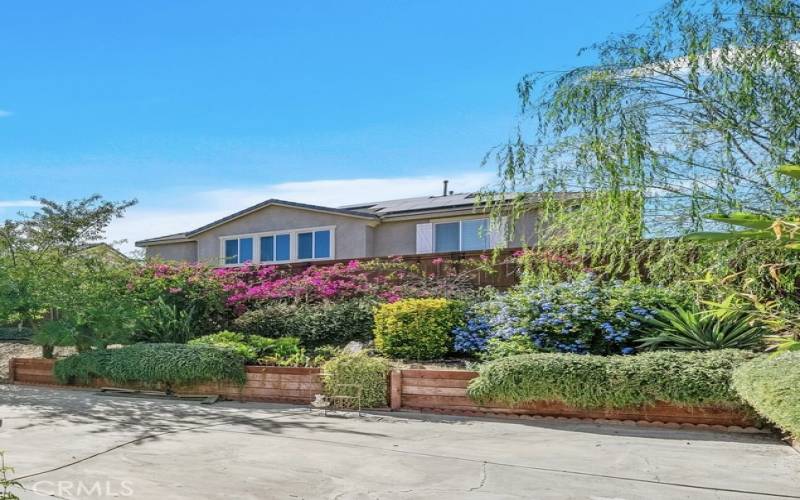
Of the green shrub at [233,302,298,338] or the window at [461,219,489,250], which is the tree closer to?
the green shrub at [233,302,298,338]

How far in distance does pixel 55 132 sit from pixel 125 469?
35.7ft

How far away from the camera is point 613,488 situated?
4.48m

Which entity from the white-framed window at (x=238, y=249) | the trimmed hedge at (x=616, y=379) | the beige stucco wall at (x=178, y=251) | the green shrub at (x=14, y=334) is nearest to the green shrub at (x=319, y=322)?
the trimmed hedge at (x=616, y=379)

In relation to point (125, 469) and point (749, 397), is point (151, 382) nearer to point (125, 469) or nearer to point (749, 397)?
point (125, 469)

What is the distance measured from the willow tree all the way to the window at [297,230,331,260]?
11253 millimetres

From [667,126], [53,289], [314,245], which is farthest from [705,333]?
[314,245]

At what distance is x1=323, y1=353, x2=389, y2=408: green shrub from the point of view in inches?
326

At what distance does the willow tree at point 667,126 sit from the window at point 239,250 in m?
13.4

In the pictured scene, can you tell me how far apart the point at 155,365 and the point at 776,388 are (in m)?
8.21

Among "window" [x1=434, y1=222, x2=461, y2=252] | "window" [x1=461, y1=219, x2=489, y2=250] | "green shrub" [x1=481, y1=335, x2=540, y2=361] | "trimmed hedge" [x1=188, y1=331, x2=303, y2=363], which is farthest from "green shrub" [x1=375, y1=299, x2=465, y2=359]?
"window" [x1=434, y1=222, x2=461, y2=252]

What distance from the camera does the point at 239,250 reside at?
20516 mm

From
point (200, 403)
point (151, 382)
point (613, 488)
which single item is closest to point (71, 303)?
point (151, 382)

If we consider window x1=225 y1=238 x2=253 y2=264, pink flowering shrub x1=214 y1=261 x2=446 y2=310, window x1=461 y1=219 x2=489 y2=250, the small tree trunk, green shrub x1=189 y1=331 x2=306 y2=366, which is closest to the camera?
green shrub x1=189 y1=331 x2=306 y2=366

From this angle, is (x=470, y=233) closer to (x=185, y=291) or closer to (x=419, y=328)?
(x=419, y=328)
